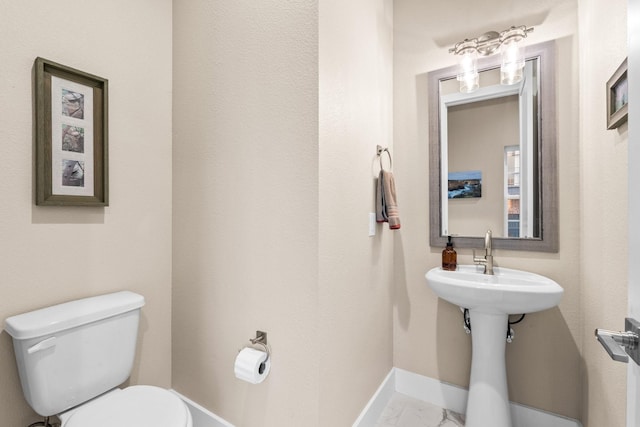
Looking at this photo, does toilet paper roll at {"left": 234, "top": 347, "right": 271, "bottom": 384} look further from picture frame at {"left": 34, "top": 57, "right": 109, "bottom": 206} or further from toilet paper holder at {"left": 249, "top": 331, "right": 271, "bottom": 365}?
picture frame at {"left": 34, "top": 57, "right": 109, "bottom": 206}

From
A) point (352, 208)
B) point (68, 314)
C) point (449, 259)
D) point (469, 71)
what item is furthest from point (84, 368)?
point (469, 71)

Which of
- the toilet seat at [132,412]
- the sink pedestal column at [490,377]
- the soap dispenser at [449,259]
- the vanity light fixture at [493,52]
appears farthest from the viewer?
the soap dispenser at [449,259]

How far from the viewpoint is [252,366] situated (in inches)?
49.6

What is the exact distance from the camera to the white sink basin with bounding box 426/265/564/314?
1291mm

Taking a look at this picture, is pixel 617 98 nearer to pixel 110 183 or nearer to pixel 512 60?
pixel 512 60

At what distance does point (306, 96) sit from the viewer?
1.24 m

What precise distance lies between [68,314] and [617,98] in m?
2.25

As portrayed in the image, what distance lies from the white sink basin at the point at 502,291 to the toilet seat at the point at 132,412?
1244mm

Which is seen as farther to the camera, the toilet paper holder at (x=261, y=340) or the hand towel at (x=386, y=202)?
the hand towel at (x=386, y=202)

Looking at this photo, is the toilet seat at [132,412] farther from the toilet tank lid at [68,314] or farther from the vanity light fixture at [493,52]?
the vanity light fixture at [493,52]

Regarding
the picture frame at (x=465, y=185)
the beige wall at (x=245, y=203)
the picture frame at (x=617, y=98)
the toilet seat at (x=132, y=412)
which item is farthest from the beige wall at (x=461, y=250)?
the toilet seat at (x=132, y=412)

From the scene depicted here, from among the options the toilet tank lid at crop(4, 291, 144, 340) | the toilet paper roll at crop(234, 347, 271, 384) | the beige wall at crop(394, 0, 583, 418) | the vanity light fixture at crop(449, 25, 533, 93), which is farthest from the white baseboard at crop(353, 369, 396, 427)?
the vanity light fixture at crop(449, 25, 533, 93)

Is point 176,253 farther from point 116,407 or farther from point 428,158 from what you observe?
point 428,158

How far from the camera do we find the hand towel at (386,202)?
5.49ft
